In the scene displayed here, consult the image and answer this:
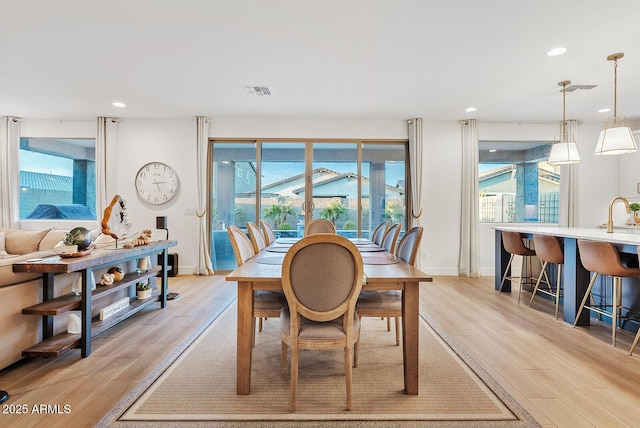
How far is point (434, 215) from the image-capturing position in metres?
5.49

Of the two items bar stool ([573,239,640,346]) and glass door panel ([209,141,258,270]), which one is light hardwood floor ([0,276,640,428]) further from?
glass door panel ([209,141,258,270])

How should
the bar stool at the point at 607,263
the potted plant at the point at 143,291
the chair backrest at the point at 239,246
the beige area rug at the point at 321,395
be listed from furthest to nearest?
the potted plant at the point at 143,291 < the bar stool at the point at 607,263 < the chair backrest at the point at 239,246 < the beige area rug at the point at 321,395

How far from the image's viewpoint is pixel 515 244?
394cm

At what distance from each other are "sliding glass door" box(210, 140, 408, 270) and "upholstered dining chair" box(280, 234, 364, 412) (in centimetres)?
388

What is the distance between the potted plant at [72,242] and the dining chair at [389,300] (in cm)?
213

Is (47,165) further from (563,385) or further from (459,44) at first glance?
(563,385)

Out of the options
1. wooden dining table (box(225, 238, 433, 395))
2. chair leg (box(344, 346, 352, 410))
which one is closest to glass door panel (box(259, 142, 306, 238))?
wooden dining table (box(225, 238, 433, 395))

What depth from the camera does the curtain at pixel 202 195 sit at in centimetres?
534

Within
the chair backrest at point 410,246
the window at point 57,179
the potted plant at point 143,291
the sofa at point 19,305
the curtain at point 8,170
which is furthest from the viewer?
the window at point 57,179

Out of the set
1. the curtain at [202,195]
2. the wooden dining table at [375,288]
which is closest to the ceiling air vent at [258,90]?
the curtain at [202,195]

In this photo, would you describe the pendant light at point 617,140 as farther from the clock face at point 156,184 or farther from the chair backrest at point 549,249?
the clock face at point 156,184

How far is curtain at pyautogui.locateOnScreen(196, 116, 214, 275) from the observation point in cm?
534

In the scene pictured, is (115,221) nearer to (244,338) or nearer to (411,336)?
(244,338)

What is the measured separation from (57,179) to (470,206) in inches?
280
